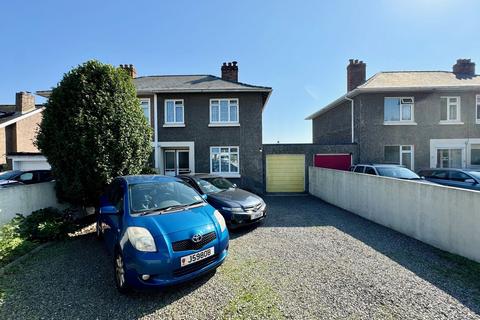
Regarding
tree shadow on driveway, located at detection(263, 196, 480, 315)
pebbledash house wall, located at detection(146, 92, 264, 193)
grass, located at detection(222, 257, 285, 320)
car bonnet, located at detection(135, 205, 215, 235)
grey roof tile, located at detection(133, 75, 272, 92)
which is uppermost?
grey roof tile, located at detection(133, 75, 272, 92)

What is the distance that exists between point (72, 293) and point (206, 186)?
4.09 metres

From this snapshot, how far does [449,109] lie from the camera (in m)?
12.0

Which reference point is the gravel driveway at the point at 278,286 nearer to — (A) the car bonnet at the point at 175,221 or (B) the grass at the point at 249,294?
(B) the grass at the point at 249,294

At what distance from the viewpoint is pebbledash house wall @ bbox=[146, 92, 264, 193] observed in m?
11.4

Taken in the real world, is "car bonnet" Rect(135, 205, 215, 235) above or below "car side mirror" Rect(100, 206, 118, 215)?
below

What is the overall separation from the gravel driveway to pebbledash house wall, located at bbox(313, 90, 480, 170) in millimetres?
8100

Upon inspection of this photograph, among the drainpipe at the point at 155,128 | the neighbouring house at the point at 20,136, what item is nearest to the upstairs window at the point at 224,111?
the drainpipe at the point at 155,128

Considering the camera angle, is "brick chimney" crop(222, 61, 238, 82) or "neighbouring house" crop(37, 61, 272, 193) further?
"brick chimney" crop(222, 61, 238, 82)

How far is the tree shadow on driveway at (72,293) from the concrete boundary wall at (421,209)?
201 inches

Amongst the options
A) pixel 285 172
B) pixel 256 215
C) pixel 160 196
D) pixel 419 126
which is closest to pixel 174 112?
pixel 285 172

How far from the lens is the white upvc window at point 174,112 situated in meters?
11.6

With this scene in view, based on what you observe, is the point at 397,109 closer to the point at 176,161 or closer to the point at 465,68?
the point at 465,68

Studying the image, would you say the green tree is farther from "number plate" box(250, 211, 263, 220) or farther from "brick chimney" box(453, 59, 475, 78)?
"brick chimney" box(453, 59, 475, 78)

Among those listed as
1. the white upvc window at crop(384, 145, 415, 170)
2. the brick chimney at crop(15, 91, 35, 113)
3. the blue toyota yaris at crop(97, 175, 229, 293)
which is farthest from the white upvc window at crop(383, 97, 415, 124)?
the brick chimney at crop(15, 91, 35, 113)
